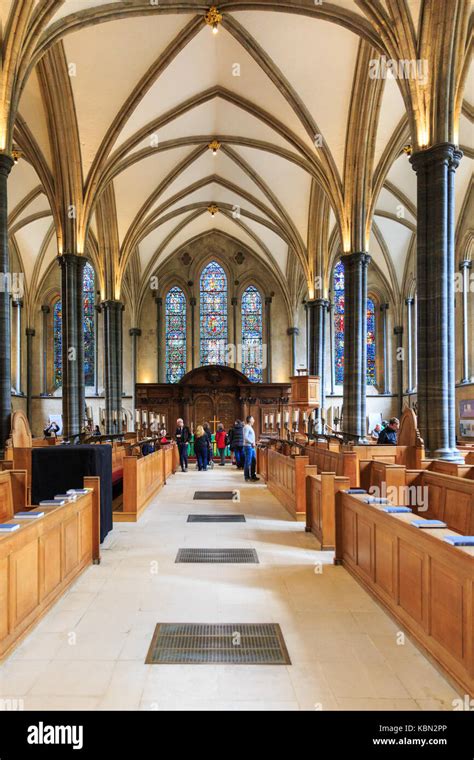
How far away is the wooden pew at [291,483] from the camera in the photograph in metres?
9.31

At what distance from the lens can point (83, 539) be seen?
20.0 feet

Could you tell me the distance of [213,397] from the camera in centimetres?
2602

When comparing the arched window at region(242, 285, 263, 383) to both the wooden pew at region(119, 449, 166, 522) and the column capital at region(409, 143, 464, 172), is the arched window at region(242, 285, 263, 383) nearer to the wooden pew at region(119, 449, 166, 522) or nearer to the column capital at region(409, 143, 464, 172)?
the wooden pew at region(119, 449, 166, 522)

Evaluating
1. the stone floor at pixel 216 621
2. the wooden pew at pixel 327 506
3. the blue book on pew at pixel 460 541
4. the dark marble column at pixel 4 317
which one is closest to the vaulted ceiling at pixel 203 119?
the dark marble column at pixel 4 317

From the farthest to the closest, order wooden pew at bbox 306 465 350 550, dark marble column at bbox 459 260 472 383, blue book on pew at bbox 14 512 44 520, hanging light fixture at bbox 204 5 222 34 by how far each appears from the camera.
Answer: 1. dark marble column at bbox 459 260 472 383
2. hanging light fixture at bbox 204 5 222 34
3. wooden pew at bbox 306 465 350 550
4. blue book on pew at bbox 14 512 44 520

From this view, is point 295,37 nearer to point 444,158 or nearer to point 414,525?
point 444,158

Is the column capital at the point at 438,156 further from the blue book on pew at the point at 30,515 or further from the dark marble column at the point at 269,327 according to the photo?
the dark marble column at the point at 269,327

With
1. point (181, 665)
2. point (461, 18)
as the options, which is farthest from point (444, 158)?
point (181, 665)

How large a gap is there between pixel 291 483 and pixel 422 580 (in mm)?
5910

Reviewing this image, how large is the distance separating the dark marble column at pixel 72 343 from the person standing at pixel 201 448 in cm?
319

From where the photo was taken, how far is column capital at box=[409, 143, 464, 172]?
10383 millimetres

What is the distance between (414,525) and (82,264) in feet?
46.5

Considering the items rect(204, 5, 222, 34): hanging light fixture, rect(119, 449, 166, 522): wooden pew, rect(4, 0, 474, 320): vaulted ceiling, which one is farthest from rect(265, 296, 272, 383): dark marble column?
rect(119, 449, 166, 522): wooden pew

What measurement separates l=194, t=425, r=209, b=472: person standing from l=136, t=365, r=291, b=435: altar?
326 inches
